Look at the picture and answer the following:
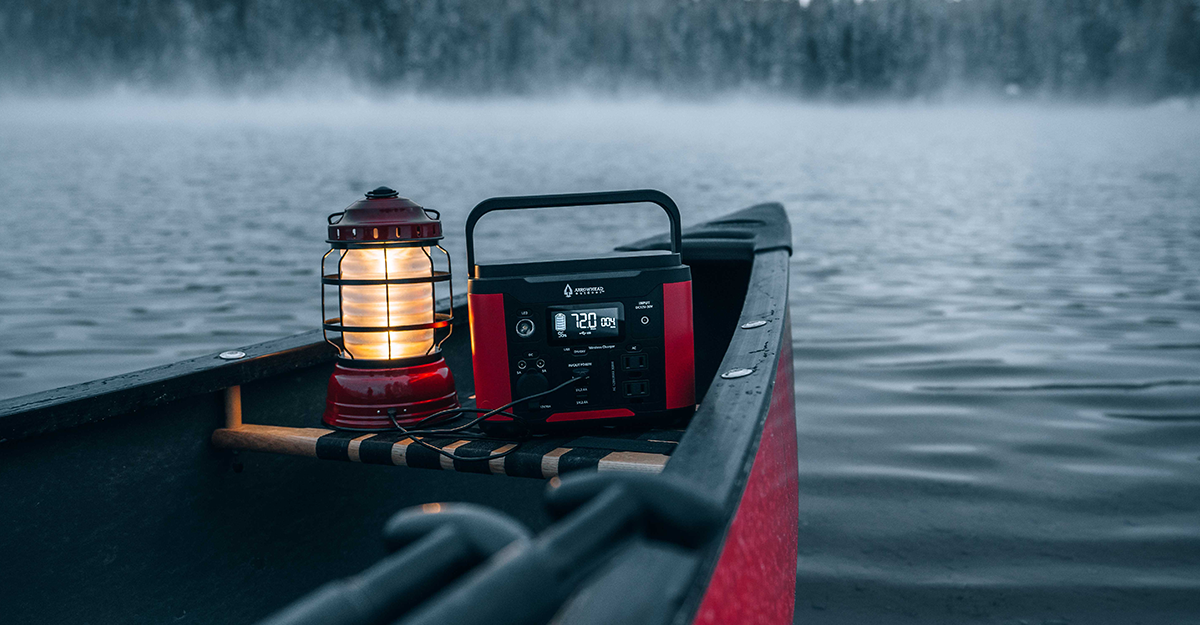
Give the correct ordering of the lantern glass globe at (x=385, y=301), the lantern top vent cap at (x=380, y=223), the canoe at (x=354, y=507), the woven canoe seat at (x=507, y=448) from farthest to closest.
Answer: the lantern glass globe at (x=385, y=301), the lantern top vent cap at (x=380, y=223), the woven canoe seat at (x=507, y=448), the canoe at (x=354, y=507)

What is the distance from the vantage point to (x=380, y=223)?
2.25 m

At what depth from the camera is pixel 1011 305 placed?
1133 centimetres

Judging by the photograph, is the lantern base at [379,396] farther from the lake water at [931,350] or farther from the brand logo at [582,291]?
the lake water at [931,350]

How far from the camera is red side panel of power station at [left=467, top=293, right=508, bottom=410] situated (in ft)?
6.73

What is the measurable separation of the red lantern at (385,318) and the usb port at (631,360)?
546mm

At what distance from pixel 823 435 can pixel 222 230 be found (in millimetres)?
21675

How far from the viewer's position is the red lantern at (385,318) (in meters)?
2.27

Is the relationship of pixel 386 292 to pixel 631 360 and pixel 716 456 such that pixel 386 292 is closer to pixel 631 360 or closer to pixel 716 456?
pixel 631 360

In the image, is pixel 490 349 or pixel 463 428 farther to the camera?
pixel 463 428

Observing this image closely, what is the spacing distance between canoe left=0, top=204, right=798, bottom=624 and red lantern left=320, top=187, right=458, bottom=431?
12 cm

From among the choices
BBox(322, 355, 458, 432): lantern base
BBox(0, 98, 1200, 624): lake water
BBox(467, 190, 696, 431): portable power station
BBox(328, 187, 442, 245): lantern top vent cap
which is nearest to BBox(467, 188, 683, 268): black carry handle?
BBox(467, 190, 696, 431): portable power station

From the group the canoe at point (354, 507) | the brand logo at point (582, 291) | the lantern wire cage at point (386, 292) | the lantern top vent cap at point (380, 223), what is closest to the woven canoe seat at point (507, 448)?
the canoe at point (354, 507)

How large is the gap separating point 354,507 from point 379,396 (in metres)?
0.70

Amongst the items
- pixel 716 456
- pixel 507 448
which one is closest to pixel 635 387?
pixel 507 448
